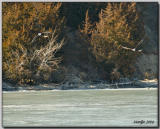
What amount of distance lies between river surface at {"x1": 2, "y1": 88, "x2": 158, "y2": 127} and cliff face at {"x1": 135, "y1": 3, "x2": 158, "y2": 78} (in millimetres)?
16056

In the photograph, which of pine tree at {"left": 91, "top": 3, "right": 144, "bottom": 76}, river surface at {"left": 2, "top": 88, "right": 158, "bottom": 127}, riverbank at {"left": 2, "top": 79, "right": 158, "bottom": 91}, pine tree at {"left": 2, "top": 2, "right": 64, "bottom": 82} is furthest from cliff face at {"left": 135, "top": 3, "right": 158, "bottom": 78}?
river surface at {"left": 2, "top": 88, "right": 158, "bottom": 127}

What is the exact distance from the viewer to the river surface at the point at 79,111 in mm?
23016

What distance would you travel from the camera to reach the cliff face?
53.0 metres

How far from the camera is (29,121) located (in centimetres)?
2391

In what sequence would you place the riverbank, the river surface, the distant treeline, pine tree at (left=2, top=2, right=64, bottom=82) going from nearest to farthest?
the river surface
the riverbank
pine tree at (left=2, top=2, right=64, bottom=82)
the distant treeline

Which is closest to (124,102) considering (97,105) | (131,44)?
(97,105)

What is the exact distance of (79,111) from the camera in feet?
90.1

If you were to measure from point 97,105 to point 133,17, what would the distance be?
21.3 metres

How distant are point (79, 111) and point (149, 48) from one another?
95.8 ft

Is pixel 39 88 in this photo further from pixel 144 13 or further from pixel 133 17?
pixel 144 13

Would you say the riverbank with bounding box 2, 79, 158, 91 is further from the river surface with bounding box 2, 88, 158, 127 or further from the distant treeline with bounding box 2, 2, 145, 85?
the river surface with bounding box 2, 88, 158, 127

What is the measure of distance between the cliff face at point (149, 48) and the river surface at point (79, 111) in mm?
16056

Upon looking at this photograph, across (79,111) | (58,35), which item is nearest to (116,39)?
(58,35)

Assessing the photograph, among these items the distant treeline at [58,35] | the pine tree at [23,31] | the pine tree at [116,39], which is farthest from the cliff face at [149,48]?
the pine tree at [23,31]
